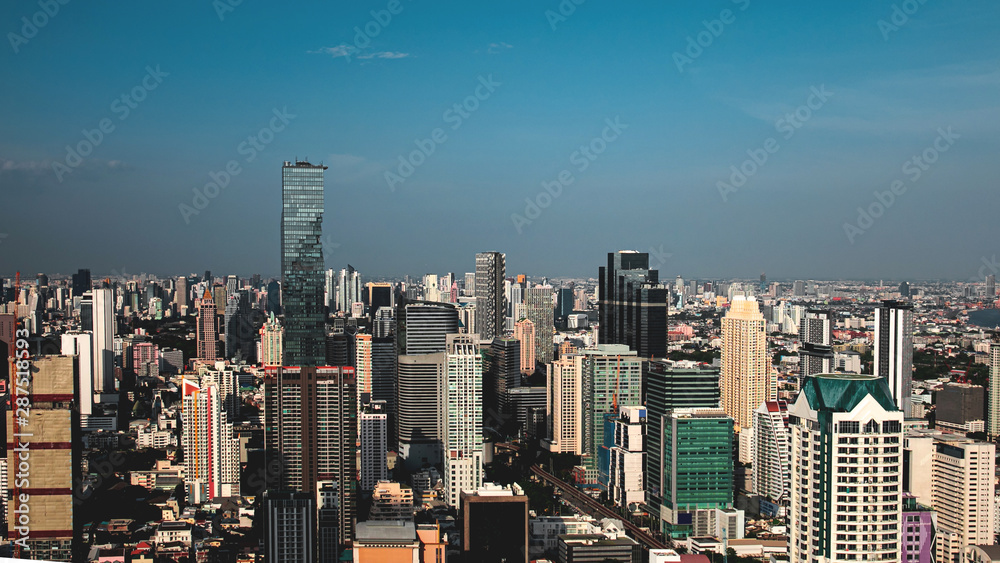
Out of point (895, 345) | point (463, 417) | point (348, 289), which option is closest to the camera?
point (463, 417)

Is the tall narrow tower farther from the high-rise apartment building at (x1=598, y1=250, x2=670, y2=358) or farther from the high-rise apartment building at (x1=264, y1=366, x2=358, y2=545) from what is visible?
the high-rise apartment building at (x1=264, y1=366, x2=358, y2=545)

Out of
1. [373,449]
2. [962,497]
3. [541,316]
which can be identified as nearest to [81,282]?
[373,449]

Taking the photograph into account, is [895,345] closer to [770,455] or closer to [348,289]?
[770,455]

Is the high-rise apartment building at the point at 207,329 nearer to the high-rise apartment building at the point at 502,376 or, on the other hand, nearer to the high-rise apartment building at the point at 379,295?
the high-rise apartment building at the point at 379,295

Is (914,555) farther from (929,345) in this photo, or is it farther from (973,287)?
(929,345)

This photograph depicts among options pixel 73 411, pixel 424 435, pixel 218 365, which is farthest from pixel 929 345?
pixel 218 365

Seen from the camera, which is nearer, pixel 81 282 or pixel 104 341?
pixel 81 282
